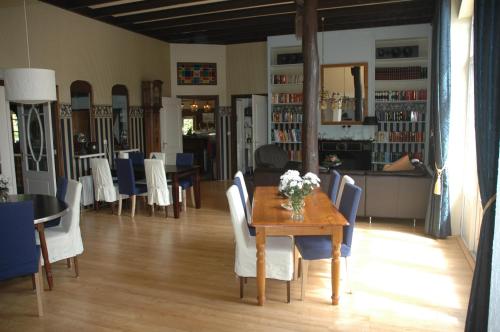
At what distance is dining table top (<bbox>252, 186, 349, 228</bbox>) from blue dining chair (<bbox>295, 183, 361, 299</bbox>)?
11 cm

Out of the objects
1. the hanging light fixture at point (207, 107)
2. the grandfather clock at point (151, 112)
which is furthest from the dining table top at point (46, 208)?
the hanging light fixture at point (207, 107)

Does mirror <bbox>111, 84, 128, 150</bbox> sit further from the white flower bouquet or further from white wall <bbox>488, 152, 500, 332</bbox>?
white wall <bbox>488, 152, 500, 332</bbox>

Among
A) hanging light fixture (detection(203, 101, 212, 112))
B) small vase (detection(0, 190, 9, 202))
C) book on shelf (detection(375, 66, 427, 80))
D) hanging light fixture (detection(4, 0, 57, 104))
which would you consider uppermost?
book on shelf (detection(375, 66, 427, 80))

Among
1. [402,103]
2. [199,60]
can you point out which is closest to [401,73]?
[402,103]

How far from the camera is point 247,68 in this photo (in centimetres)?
995

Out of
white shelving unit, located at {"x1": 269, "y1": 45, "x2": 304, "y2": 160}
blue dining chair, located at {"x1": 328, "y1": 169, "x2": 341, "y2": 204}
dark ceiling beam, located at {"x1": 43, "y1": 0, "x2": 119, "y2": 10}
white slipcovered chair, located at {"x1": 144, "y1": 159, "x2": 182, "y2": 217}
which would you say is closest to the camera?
blue dining chair, located at {"x1": 328, "y1": 169, "x2": 341, "y2": 204}

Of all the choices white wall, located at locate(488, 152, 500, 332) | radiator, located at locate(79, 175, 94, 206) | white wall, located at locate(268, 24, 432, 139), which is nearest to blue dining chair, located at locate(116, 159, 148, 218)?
radiator, located at locate(79, 175, 94, 206)

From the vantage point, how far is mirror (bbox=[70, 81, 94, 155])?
7.30 meters

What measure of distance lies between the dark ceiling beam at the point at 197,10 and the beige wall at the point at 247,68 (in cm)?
260

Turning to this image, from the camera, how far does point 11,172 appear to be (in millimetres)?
6254

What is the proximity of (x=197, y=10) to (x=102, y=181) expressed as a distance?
3.33m

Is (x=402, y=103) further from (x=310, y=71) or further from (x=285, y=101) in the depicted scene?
(x=310, y=71)

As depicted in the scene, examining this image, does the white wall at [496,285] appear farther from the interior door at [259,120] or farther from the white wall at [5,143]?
the interior door at [259,120]

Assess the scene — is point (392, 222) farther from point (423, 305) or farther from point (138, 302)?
point (138, 302)
